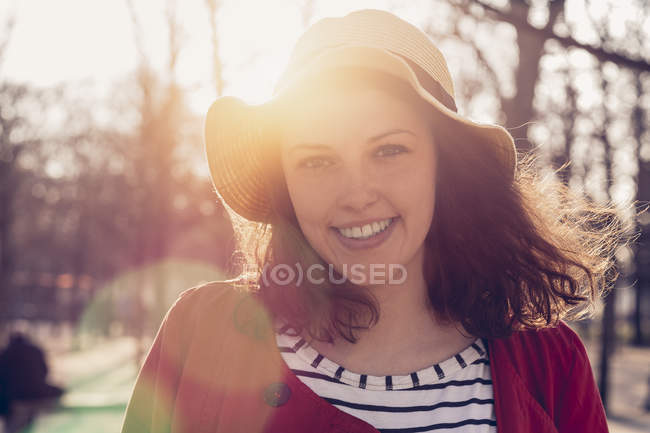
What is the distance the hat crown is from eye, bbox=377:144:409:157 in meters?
0.24

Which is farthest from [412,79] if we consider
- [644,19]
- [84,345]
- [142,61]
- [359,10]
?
[84,345]

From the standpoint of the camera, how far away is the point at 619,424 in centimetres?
923

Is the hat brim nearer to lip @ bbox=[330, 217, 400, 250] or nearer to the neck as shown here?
lip @ bbox=[330, 217, 400, 250]

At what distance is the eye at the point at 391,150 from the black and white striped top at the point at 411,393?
63 centimetres

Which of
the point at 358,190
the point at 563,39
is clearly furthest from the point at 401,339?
the point at 563,39

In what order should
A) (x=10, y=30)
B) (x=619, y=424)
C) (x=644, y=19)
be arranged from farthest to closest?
(x=10, y=30) → (x=619, y=424) → (x=644, y=19)

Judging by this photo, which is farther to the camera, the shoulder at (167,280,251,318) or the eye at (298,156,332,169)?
the shoulder at (167,280,251,318)

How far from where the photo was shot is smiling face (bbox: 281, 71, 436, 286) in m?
Result: 1.74

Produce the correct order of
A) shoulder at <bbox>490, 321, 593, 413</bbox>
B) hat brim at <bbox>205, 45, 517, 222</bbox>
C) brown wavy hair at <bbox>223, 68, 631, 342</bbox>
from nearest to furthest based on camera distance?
hat brim at <bbox>205, 45, 517, 222</bbox>, shoulder at <bbox>490, 321, 593, 413</bbox>, brown wavy hair at <bbox>223, 68, 631, 342</bbox>

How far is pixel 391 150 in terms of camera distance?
178 centimetres

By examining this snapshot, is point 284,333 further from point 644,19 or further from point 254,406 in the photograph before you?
point 644,19

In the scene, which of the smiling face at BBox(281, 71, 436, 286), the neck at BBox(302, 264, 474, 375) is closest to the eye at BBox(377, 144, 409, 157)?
the smiling face at BBox(281, 71, 436, 286)

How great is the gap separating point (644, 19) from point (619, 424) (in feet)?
20.1

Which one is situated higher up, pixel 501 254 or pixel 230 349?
pixel 501 254
